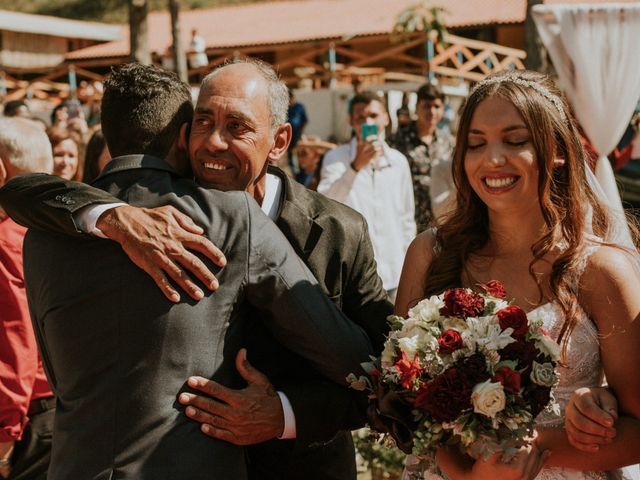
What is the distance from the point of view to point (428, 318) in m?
2.88

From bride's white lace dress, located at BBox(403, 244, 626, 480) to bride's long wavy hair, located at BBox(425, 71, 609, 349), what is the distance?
0.03m

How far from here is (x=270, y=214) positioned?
11.3 feet

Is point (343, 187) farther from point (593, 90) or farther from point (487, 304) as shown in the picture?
point (487, 304)

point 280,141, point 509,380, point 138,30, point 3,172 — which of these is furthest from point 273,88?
point 138,30

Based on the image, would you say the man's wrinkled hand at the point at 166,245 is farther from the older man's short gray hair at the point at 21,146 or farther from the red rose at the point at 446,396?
the older man's short gray hair at the point at 21,146

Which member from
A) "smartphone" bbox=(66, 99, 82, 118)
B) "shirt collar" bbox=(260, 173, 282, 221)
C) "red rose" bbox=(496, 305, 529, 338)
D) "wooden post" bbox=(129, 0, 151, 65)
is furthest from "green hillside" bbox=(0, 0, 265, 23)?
"red rose" bbox=(496, 305, 529, 338)

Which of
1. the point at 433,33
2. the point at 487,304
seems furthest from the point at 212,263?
the point at 433,33

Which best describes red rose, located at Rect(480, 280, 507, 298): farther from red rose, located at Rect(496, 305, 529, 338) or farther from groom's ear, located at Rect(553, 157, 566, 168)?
groom's ear, located at Rect(553, 157, 566, 168)

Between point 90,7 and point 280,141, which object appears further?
point 90,7

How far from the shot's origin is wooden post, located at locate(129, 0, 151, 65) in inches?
523

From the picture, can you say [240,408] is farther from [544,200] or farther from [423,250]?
[544,200]

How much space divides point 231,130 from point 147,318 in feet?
2.93

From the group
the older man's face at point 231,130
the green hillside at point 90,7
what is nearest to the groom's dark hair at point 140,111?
the older man's face at point 231,130

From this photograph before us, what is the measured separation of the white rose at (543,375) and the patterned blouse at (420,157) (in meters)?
5.94
